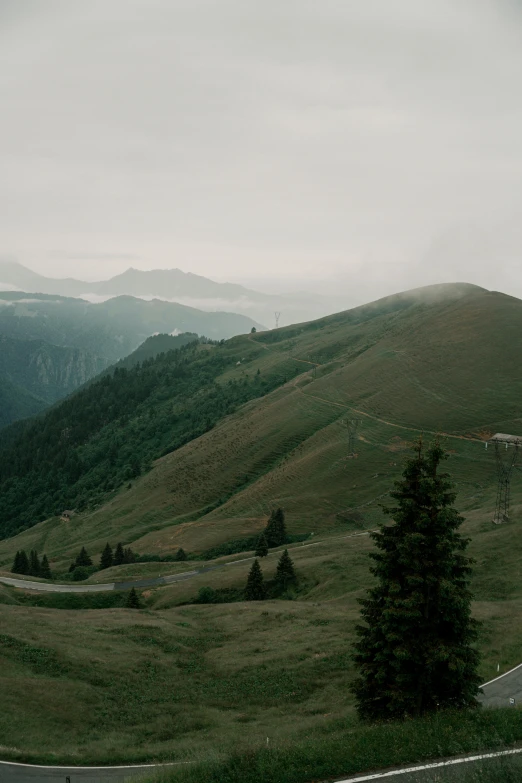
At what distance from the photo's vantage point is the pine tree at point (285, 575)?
56.3m

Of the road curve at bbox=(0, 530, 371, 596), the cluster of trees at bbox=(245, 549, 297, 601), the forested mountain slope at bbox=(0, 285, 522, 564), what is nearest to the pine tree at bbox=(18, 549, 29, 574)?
the road curve at bbox=(0, 530, 371, 596)

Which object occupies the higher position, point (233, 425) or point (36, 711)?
point (233, 425)

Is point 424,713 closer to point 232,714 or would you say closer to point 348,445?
point 232,714

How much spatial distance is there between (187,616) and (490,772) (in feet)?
127

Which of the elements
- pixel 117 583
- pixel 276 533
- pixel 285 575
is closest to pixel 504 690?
pixel 285 575

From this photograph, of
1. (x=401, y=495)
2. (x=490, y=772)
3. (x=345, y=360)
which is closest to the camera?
(x=490, y=772)

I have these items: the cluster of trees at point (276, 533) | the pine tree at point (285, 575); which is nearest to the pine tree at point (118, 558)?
the cluster of trees at point (276, 533)

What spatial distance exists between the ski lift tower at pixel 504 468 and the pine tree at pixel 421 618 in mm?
40848

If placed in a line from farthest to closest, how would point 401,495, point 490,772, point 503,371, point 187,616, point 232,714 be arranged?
point 503,371
point 187,616
point 232,714
point 401,495
point 490,772

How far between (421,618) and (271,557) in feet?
178

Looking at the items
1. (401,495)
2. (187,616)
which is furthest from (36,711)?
(187,616)

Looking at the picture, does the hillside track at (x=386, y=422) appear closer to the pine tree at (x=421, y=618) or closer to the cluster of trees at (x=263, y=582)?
the cluster of trees at (x=263, y=582)

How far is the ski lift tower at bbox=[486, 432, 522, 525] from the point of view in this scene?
56.5 meters

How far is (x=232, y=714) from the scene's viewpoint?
90.5 ft
